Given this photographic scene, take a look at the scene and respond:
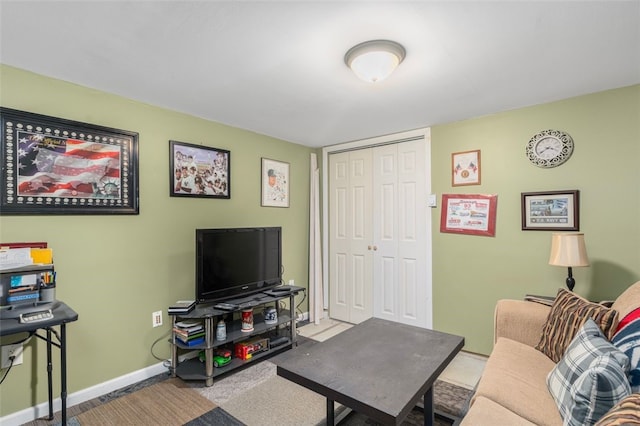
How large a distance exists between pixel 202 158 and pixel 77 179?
3.23ft

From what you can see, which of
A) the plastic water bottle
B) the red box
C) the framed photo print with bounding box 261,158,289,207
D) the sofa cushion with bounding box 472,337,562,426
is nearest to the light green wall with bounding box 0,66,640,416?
the framed photo print with bounding box 261,158,289,207

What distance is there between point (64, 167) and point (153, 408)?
5.83 feet

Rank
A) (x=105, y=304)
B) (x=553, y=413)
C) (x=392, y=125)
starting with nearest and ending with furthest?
(x=553, y=413) < (x=105, y=304) < (x=392, y=125)

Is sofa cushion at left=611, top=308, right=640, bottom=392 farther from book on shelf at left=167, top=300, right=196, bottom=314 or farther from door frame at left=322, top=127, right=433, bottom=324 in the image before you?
book on shelf at left=167, top=300, right=196, bottom=314

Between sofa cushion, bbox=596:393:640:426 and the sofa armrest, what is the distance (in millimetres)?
1272

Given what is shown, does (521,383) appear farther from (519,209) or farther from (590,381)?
(519,209)

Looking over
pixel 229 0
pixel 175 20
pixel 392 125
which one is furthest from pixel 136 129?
pixel 392 125

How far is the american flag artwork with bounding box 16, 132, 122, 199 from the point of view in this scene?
1.94 metres

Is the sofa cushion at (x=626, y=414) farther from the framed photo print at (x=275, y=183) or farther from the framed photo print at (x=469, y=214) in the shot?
the framed photo print at (x=275, y=183)

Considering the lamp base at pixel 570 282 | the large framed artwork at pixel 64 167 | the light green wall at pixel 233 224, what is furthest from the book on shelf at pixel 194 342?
the lamp base at pixel 570 282

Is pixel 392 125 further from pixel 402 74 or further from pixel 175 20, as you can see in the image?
pixel 175 20

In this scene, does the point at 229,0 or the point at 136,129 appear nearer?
→ the point at 229,0

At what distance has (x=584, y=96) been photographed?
237 centimetres

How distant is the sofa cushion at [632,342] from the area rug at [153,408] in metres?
2.27
